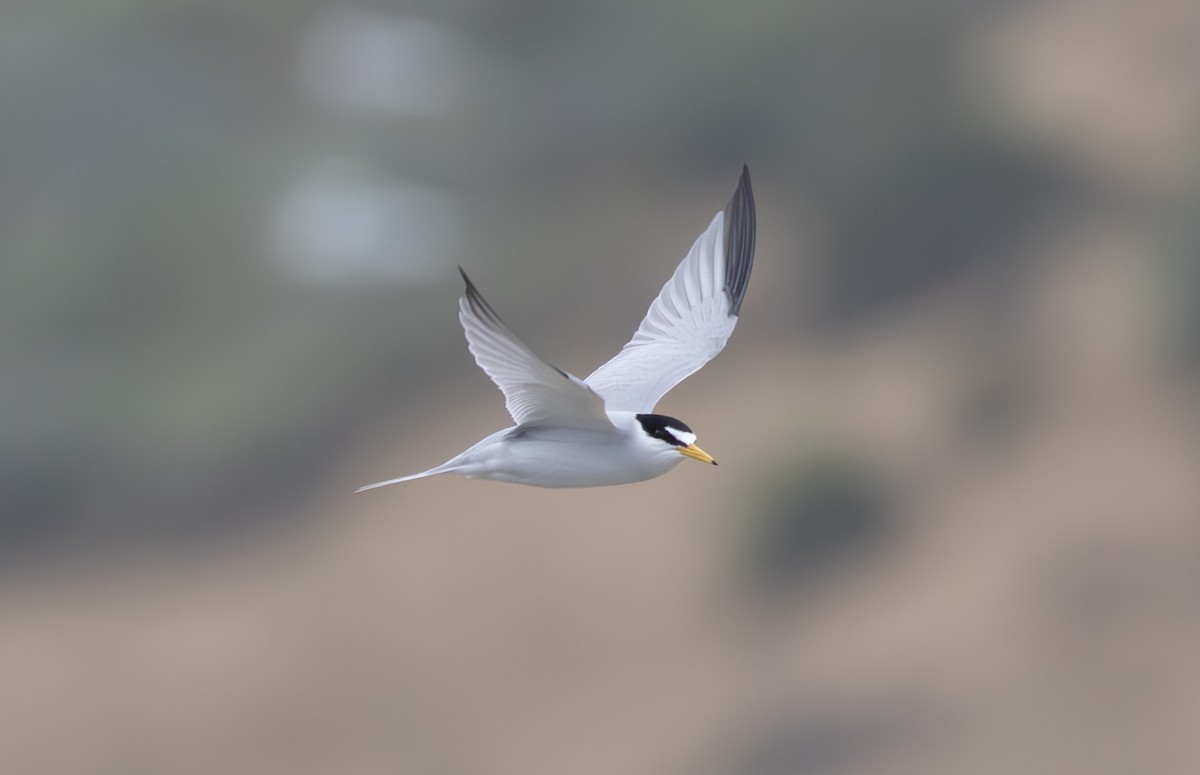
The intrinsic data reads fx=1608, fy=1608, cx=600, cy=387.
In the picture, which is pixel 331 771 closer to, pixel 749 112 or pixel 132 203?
pixel 132 203

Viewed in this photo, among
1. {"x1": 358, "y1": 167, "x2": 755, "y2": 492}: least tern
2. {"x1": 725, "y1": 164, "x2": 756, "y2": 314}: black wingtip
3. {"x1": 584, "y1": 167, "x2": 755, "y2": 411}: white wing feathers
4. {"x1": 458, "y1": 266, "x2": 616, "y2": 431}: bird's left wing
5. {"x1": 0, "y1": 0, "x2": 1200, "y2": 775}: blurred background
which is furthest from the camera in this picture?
{"x1": 0, "y1": 0, "x2": 1200, "y2": 775}: blurred background

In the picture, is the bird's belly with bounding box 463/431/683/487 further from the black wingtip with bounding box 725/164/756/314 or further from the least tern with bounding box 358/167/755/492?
the black wingtip with bounding box 725/164/756/314

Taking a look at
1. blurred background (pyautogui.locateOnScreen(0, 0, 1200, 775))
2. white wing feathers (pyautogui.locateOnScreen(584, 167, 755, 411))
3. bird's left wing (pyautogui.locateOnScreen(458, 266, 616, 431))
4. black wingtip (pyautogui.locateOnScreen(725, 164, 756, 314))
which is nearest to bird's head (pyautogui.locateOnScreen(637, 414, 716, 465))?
bird's left wing (pyautogui.locateOnScreen(458, 266, 616, 431))

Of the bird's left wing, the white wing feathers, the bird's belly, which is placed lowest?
the bird's belly

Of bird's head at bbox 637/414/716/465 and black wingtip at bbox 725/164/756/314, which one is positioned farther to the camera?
black wingtip at bbox 725/164/756/314

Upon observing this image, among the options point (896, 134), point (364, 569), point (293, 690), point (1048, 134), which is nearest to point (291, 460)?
point (364, 569)

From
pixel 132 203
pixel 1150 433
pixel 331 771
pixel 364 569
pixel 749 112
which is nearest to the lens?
pixel 331 771

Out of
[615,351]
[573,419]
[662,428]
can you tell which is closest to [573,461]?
[573,419]
